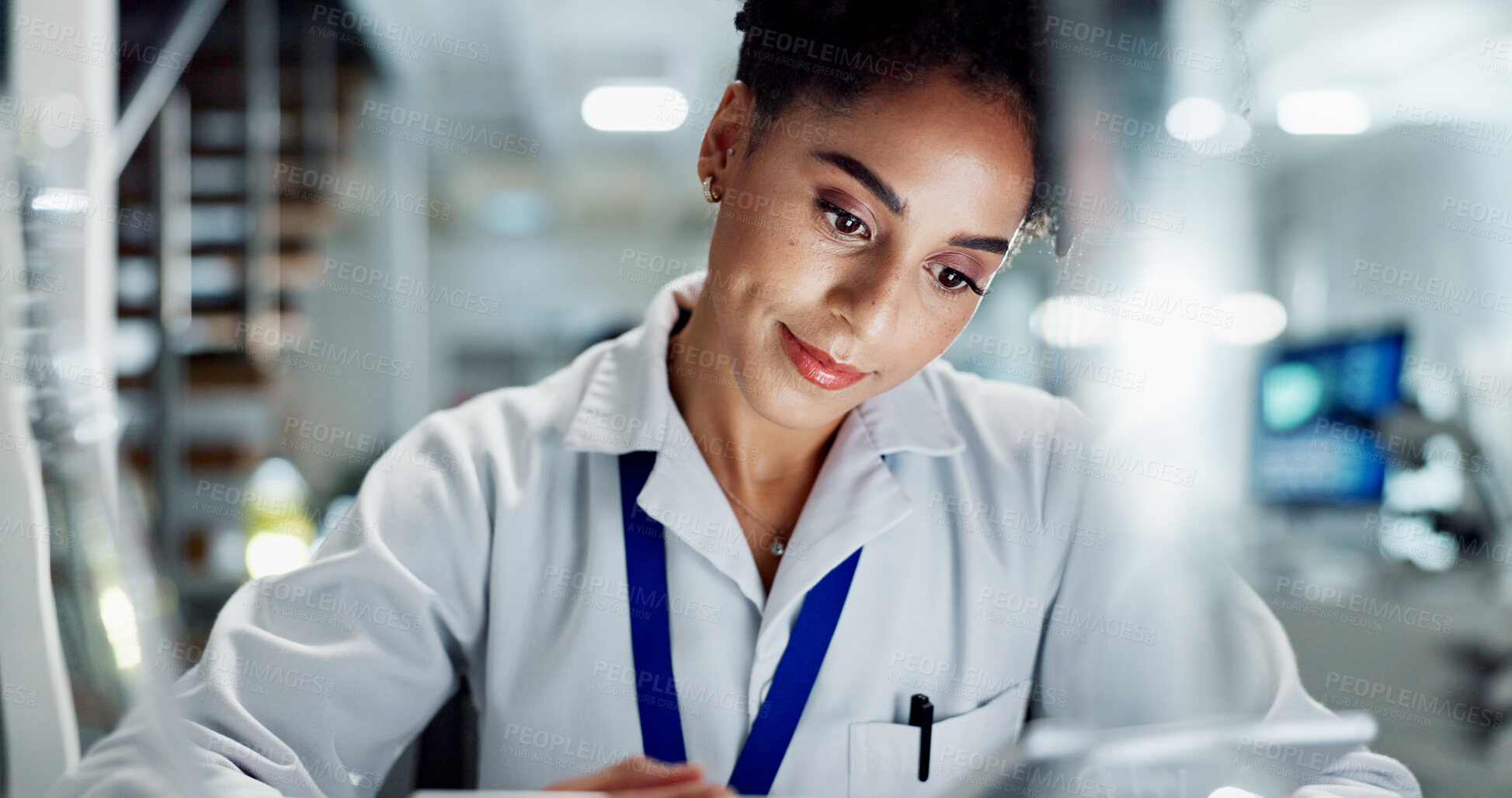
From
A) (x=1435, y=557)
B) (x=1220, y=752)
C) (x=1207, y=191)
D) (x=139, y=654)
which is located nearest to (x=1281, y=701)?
(x=1220, y=752)

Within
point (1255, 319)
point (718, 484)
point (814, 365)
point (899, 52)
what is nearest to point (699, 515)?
point (718, 484)

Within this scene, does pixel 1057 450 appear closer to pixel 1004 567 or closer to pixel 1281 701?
pixel 1004 567

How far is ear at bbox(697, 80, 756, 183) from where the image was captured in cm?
68

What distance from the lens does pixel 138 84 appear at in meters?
0.89

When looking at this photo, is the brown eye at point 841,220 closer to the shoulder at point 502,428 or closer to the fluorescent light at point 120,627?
the shoulder at point 502,428

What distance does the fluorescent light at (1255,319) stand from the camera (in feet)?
5.42

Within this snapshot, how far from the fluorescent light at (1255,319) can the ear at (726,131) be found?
42.2 inches

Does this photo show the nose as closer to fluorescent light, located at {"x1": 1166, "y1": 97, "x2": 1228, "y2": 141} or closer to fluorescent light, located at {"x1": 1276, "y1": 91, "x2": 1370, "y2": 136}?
fluorescent light, located at {"x1": 1166, "y1": 97, "x2": 1228, "y2": 141}

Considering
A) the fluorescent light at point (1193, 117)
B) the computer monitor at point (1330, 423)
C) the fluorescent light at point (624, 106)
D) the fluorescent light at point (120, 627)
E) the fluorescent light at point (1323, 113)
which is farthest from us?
the computer monitor at point (1330, 423)

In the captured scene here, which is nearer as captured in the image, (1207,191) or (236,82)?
(1207,191)

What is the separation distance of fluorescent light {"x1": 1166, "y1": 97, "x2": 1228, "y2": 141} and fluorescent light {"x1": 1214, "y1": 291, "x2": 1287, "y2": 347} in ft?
1.93

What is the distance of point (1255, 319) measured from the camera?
204 centimetres

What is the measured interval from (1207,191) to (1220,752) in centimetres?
108

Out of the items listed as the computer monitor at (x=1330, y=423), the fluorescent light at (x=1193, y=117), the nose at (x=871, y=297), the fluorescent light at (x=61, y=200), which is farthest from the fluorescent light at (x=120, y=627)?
the computer monitor at (x=1330, y=423)
